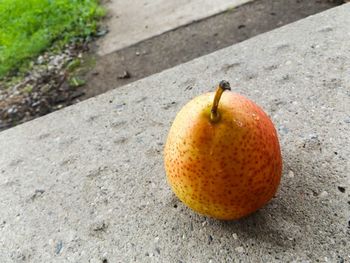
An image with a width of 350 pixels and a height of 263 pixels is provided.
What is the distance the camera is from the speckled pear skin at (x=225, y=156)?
141 centimetres

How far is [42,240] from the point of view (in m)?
1.91

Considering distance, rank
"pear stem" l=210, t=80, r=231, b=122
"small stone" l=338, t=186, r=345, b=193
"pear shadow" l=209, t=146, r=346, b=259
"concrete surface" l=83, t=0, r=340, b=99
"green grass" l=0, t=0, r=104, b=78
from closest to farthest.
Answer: "pear stem" l=210, t=80, r=231, b=122, "pear shadow" l=209, t=146, r=346, b=259, "small stone" l=338, t=186, r=345, b=193, "concrete surface" l=83, t=0, r=340, b=99, "green grass" l=0, t=0, r=104, b=78

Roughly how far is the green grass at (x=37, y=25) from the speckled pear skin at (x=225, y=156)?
2.95 meters

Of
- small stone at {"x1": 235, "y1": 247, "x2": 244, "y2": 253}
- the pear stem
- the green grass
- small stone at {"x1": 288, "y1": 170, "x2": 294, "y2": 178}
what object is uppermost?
the pear stem

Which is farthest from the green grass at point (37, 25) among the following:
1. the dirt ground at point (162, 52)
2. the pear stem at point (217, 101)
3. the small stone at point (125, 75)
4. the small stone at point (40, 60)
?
the pear stem at point (217, 101)

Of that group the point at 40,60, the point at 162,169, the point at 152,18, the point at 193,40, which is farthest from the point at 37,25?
the point at 162,169

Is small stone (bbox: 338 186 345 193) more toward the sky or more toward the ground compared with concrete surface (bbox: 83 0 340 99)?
more toward the sky

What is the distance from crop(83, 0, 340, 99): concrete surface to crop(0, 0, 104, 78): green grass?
2.63ft

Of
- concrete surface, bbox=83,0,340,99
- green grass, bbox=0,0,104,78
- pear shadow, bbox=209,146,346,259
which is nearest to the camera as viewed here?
pear shadow, bbox=209,146,346,259

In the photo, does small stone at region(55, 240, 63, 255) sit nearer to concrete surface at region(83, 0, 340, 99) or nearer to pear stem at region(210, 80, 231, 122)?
pear stem at region(210, 80, 231, 122)

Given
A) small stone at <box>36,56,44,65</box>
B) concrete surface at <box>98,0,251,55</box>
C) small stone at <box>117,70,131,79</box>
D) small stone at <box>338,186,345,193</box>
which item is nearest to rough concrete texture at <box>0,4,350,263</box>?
small stone at <box>338,186,345,193</box>

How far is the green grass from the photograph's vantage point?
13.6 feet

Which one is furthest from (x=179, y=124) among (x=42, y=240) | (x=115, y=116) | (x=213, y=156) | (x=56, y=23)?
(x=56, y=23)

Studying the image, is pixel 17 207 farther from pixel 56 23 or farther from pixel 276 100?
pixel 56 23
